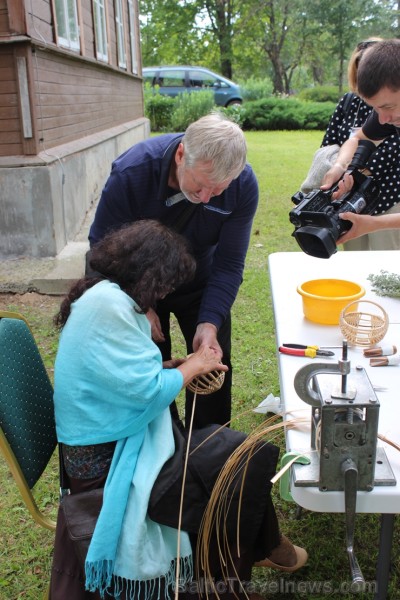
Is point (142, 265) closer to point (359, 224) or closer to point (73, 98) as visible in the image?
point (359, 224)

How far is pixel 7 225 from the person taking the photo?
4.96 meters

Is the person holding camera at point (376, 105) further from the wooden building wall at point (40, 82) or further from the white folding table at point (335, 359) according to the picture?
the wooden building wall at point (40, 82)

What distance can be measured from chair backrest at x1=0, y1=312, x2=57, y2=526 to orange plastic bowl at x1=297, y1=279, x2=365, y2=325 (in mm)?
865

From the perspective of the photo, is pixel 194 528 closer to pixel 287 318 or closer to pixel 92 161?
pixel 287 318

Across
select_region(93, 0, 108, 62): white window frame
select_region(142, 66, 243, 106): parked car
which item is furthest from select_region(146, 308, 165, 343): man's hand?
select_region(142, 66, 243, 106): parked car

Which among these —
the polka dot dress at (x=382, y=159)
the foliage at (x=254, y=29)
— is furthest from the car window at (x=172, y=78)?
the polka dot dress at (x=382, y=159)

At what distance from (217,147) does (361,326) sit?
701 millimetres

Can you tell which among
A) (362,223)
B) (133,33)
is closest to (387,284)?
(362,223)

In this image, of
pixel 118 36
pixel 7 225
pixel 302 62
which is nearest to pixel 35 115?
pixel 7 225

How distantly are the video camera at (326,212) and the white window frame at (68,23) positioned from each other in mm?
4610

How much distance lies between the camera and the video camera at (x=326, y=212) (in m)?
1.85

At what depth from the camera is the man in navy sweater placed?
1788 mm

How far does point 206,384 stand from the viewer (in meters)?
1.92

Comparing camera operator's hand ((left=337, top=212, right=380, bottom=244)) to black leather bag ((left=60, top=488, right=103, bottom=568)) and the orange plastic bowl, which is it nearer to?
the orange plastic bowl
